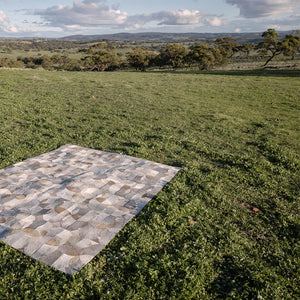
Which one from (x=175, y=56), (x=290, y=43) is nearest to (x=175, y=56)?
(x=175, y=56)

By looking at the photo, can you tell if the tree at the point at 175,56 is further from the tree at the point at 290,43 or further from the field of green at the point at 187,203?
the field of green at the point at 187,203

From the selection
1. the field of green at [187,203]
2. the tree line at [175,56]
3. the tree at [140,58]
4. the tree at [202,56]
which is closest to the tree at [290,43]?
the tree line at [175,56]

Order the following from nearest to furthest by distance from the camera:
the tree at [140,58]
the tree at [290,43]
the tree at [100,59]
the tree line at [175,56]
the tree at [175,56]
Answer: the tree at [290,43]
the tree line at [175,56]
the tree at [175,56]
the tree at [140,58]
the tree at [100,59]

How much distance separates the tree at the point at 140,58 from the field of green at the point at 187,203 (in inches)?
2214

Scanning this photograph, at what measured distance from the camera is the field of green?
5.02 meters

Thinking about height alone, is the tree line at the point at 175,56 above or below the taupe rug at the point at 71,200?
above

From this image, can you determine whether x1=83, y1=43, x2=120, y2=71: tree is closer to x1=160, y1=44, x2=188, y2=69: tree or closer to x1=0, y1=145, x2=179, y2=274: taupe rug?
x1=160, y1=44, x2=188, y2=69: tree

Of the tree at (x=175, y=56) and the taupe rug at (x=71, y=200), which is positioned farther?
Result: the tree at (x=175, y=56)

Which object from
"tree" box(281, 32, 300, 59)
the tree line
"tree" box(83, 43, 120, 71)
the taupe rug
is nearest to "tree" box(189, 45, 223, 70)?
the tree line

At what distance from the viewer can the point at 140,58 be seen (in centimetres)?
7106

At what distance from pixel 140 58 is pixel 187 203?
232ft

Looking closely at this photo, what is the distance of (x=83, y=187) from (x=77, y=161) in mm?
2488

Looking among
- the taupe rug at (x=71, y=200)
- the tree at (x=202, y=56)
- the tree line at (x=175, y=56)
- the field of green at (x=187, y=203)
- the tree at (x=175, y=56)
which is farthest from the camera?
the tree at (x=175, y=56)

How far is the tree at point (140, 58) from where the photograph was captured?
2807 inches
